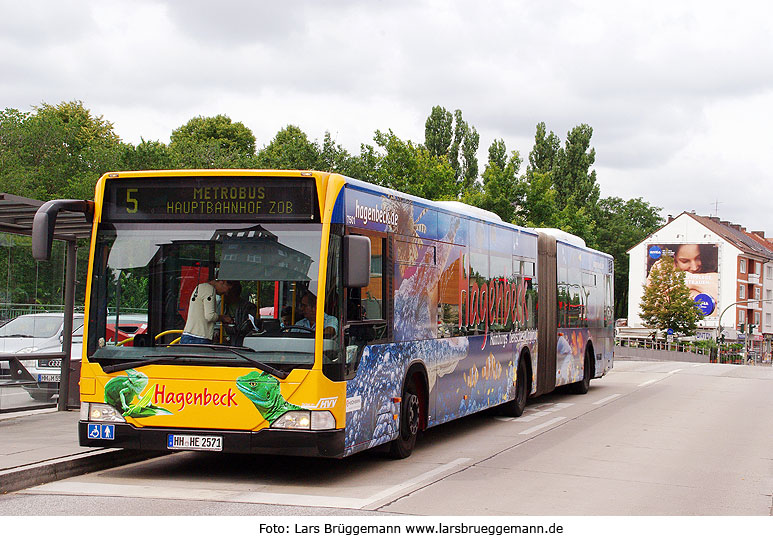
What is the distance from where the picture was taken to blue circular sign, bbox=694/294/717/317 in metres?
A: 100

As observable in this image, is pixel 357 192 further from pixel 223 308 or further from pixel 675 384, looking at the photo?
pixel 675 384

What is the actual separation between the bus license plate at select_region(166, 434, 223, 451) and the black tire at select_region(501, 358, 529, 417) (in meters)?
7.78

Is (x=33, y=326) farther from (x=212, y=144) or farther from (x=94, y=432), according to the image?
(x=212, y=144)

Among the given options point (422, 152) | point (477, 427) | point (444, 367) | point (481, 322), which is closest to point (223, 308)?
point (444, 367)

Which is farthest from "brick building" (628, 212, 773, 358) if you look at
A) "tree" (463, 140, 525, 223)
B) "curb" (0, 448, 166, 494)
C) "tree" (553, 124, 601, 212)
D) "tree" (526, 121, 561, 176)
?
"curb" (0, 448, 166, 494)

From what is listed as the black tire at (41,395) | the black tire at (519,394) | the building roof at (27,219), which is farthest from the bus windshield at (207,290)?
the black tire at (519,394)

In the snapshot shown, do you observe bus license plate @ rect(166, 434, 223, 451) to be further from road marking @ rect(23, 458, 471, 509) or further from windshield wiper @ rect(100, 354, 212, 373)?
windshield wiper @ rect(100, 354, 212, 373)

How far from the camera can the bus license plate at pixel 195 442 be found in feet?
30.5

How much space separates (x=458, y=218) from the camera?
43.8 feet

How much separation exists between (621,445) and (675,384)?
14.8 m

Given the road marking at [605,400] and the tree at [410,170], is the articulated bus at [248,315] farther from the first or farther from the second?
the tree at [410,170]

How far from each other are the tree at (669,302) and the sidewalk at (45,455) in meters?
75.9

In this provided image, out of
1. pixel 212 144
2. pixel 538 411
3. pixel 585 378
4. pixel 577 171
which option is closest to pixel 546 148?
pixel 577 171

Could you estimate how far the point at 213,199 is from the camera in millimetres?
9578
